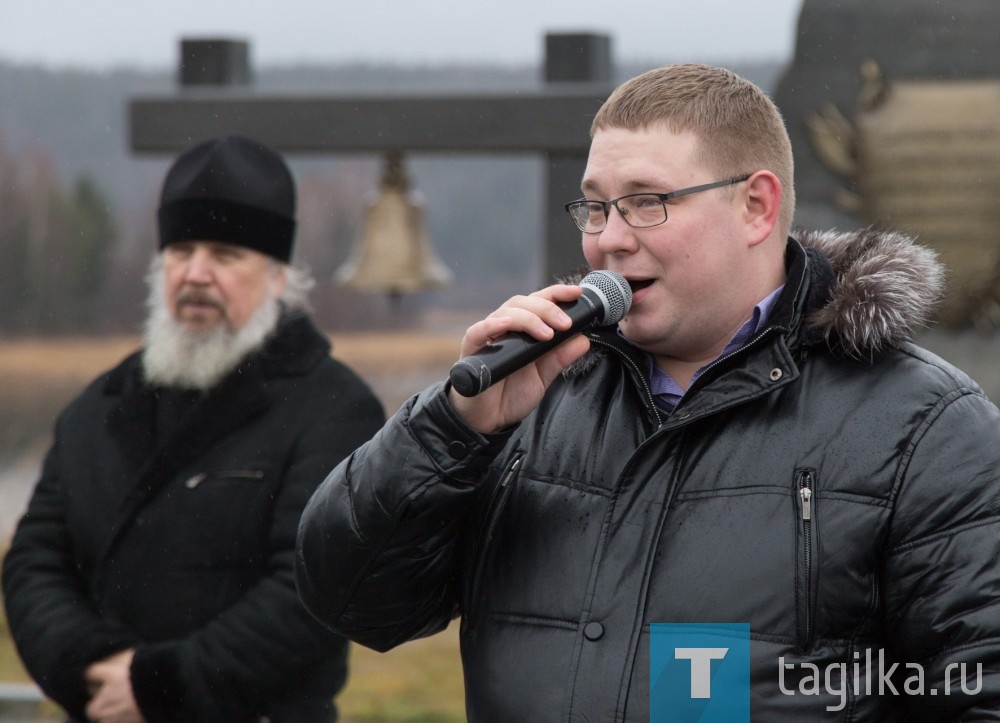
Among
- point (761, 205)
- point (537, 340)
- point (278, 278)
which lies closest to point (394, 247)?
point (278, 278)

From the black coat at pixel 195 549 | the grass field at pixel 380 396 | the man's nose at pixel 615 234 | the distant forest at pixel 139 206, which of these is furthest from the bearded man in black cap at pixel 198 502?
the grass field at pixel 380 396

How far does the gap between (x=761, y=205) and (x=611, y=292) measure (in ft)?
1.01

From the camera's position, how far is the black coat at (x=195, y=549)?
10.0 ft

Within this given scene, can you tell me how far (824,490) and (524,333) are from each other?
1.55 feet

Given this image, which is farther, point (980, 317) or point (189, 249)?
point (980, 317)

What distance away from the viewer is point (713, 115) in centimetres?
209

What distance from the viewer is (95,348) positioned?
718cm

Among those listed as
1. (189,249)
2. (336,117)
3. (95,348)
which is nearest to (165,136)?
(336,117)

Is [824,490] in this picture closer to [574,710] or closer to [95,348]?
[574,710]

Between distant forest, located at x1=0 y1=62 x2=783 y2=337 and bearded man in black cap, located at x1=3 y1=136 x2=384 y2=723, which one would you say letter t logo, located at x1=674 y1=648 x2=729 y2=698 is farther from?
distant forest, located at x1=0 y1=62 x2=783 y2=337

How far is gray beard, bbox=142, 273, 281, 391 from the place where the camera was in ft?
11.1

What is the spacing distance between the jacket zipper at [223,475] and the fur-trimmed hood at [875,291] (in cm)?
149

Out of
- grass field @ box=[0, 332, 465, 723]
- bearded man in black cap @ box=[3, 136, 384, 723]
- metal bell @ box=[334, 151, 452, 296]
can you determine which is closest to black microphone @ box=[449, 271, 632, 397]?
bearded man in black cap @ box=[3, 136, 384, 723]

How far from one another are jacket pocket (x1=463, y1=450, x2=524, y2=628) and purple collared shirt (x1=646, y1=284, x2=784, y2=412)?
0.24 meters
